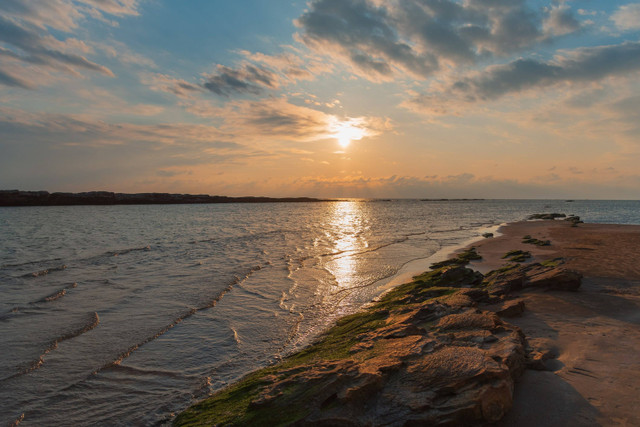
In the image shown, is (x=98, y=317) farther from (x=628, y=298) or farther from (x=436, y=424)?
(x=628, y=298)

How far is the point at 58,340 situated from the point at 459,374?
10.9 metres

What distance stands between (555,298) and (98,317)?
1529 centimetres

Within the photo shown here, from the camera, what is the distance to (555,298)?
10.6 meters

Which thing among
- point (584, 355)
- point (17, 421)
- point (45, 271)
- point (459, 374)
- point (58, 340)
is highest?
point (459, 374)

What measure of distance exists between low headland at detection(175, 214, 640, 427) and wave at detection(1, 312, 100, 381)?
188 inches

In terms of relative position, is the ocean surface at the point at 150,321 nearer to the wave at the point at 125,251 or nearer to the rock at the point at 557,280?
the wave at the point at 125,251

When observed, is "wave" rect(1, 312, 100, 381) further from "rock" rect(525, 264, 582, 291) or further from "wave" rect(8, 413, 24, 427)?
"rock" rect(525, 264, 582, 291)

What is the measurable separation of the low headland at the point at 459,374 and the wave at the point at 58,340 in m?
4.76

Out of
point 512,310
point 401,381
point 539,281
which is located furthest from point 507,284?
point 401,381

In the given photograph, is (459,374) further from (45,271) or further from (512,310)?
(45,271)

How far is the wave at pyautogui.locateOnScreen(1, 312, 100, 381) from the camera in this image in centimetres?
810

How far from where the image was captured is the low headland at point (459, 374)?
4820 millimetres

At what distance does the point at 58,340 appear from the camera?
31.9ft

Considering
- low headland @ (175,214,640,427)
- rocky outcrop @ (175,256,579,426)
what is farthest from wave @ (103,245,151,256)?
rocky outcrop @ (175,256,579,426)
